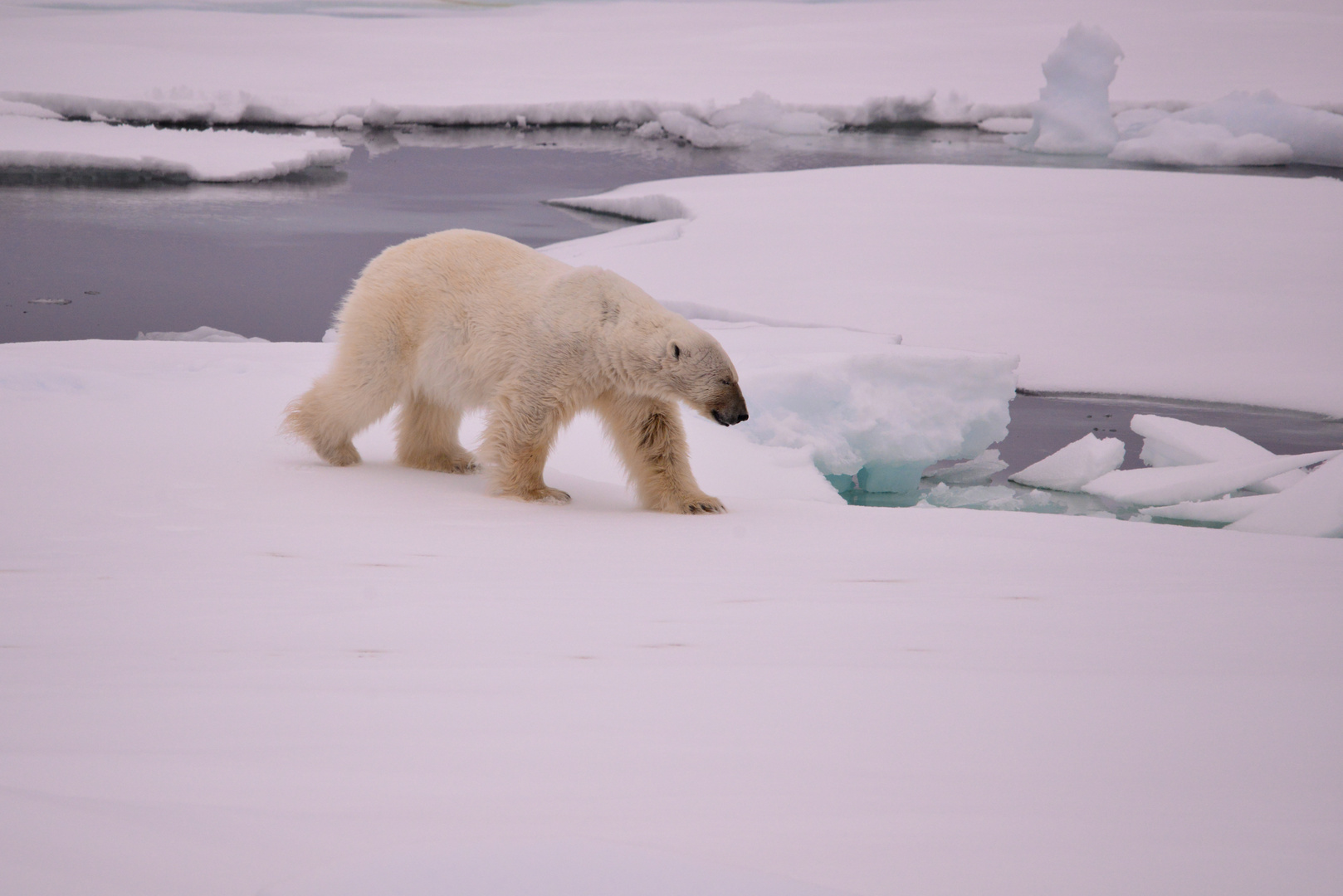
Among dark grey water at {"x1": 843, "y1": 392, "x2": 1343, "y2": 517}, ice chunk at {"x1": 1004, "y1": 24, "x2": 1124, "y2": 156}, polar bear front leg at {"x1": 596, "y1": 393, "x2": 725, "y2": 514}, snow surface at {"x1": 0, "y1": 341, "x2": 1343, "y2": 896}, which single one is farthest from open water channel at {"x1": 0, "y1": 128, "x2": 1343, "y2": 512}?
snow surface at {"x1": 0, "y1": 341, "x2": 1343, "y2": 896}

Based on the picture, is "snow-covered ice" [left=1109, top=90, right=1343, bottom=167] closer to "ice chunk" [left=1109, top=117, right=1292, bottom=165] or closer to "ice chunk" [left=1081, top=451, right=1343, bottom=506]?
"ice chunk" [left=1109, top=117, right=1292, bottom=165]

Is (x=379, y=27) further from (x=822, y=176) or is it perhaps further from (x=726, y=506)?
(x=726, y=506)

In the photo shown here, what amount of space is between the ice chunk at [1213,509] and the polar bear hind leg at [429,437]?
11.4 ft

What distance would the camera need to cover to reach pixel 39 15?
107ft

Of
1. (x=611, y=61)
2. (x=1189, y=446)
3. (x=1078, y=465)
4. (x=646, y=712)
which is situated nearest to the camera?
(x=646, y=712)

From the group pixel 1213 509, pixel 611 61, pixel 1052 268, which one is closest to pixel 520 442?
pixel 1213 509

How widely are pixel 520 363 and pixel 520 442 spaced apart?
271 mm

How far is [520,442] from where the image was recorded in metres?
3.57

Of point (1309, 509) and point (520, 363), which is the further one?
point (1309, 509)

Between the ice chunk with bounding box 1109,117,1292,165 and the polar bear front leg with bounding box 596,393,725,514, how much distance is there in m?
17.1

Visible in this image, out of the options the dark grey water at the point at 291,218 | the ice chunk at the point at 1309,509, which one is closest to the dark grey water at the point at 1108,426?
the ice chunk at the point at 1309,509

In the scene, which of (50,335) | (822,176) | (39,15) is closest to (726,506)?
(50,335)

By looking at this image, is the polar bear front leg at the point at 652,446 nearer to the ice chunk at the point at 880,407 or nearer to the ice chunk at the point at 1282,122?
the ice chunk at the point at 880,407

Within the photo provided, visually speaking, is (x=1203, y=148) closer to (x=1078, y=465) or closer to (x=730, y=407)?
(x=1078, y=465)
